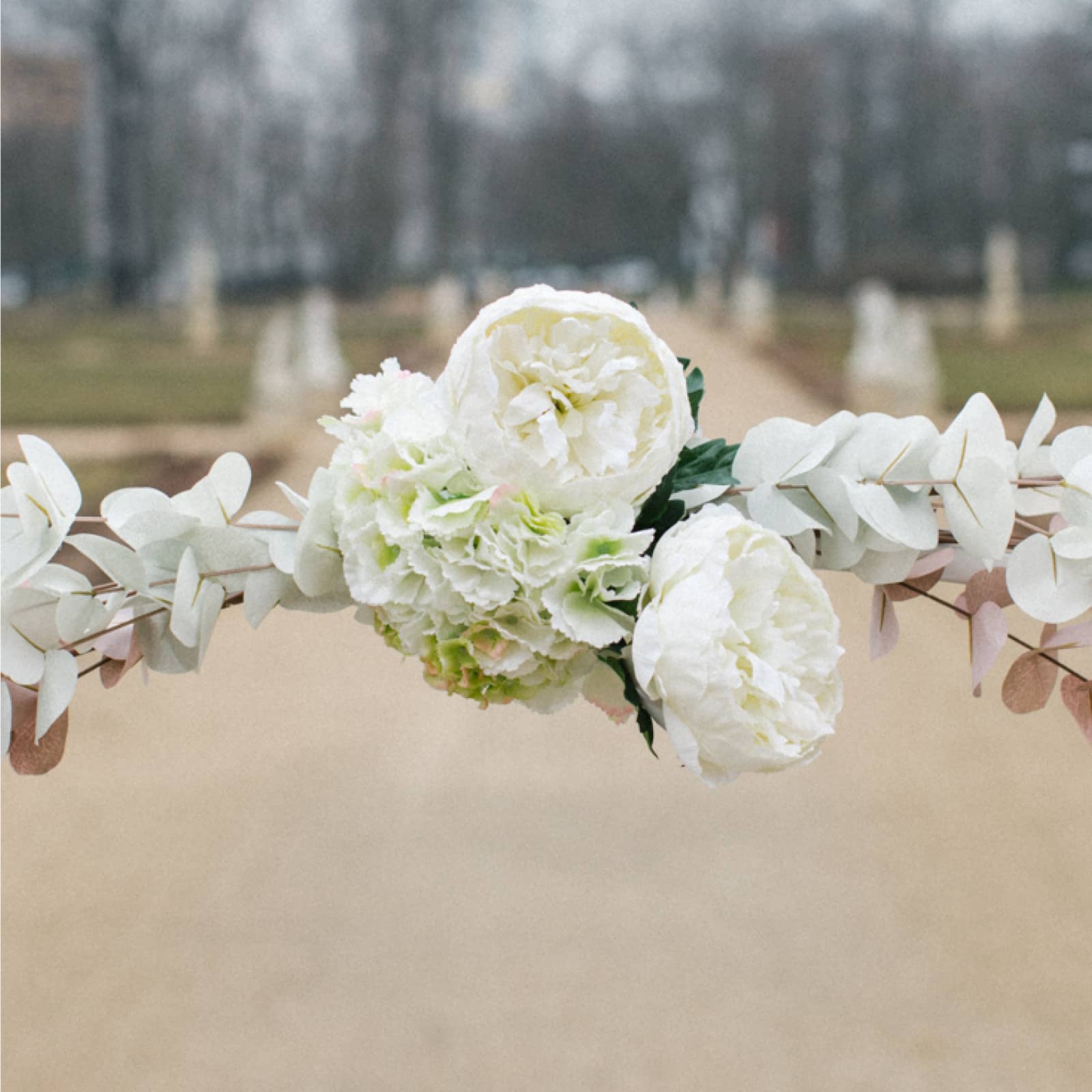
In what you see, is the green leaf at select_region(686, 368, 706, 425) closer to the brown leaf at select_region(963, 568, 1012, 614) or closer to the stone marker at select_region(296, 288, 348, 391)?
the brown leaf at select_region(963, 568, 1012, 614)

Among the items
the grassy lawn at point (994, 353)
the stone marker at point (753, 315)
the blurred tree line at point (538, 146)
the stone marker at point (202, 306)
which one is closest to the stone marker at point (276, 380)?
the grassy lawn at point (994, 353)

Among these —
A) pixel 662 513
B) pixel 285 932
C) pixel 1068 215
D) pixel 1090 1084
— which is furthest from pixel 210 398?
Answer: pixel 1068 215

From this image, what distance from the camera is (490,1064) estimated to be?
5.61ft

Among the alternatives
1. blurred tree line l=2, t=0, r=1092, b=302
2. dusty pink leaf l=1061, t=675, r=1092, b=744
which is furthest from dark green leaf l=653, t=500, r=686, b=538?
blurred tree line l=2, t=0, r=1092, b=302

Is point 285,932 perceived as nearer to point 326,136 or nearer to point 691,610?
point 691,610

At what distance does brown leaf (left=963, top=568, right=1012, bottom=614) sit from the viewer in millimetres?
666

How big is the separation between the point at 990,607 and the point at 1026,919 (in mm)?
1635

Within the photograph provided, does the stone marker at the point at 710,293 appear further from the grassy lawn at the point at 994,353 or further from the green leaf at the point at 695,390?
the green leaf at the point at 695,390

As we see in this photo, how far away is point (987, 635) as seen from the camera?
67 cm

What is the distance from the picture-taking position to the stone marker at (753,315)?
1530 cm

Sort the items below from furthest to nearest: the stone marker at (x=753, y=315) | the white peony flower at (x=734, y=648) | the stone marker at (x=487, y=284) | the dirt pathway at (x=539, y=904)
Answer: the stone marker at (x=487, y=284) → the stone marker at (x=753, y=315) → the dirt pathway at (x=539, y=904) → the white peony flower at (x=734, y=648)

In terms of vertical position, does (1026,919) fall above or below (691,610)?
below

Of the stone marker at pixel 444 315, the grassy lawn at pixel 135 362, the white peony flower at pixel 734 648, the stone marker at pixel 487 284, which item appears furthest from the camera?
the stone marker at pixel 487 284

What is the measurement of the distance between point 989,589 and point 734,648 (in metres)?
0.18
